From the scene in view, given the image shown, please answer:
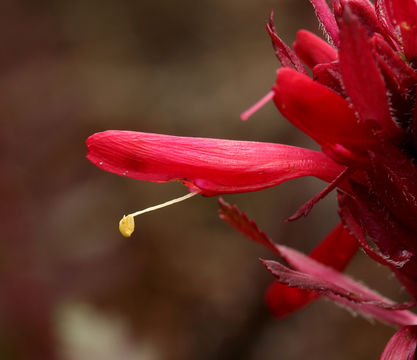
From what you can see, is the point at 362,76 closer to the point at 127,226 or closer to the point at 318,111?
the point at 318,111

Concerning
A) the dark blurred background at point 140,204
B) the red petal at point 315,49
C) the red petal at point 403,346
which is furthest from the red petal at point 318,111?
the dark blurred background at point 140,204

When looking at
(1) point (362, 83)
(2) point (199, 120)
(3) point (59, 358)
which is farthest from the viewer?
(2) point (199, 120)

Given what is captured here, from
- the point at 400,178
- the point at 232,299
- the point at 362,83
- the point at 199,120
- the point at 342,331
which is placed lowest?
the point at 342,331

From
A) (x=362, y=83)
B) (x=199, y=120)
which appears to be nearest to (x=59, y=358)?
(x=362, y=83)

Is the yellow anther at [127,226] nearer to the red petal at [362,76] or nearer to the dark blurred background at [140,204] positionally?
the red petal at [362,76]

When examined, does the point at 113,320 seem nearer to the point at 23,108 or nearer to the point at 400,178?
the point at 400,178

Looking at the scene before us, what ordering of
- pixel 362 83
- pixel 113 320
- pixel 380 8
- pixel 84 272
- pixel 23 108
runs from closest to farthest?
pixel 362 83 < pixel 380 8 < pixel 113 320 < pixel 84 272 < pixel 23 108

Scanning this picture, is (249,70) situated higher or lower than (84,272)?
higher
